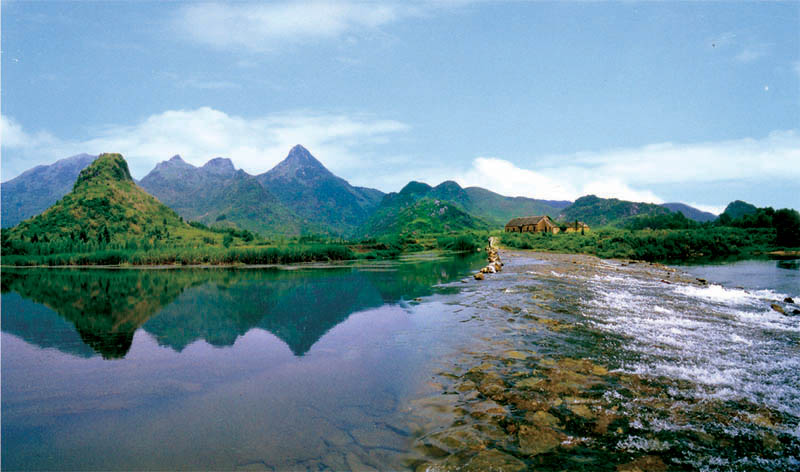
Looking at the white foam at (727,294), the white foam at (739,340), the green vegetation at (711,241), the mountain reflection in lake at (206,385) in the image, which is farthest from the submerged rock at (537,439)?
the green vegetation at (711,241)

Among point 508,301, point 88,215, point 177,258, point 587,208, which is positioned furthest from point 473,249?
point 587,208

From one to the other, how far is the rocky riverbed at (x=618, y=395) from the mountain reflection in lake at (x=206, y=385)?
1.13 metres

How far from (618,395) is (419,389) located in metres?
3.68

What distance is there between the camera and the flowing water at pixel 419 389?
16.8 ft

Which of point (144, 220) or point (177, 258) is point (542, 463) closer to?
point (177, 258)

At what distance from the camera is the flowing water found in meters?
5.12

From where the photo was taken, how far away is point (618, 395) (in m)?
6.60

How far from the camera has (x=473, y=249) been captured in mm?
82688

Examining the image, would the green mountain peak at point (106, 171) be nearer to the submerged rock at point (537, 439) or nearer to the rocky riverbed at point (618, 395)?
the rocky riverbed at point (618, 395)

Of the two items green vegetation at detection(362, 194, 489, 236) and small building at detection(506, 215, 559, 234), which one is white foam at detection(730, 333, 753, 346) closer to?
small building at detection(506, 215, 559, 234)

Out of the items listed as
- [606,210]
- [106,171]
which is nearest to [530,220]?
[606,210]

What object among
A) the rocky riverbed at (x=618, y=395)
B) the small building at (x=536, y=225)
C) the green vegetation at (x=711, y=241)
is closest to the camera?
the rocky riverbed at (x=618, y=395)

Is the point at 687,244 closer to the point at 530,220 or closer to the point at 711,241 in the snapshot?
the point at 711,241

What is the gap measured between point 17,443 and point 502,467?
758 cm
